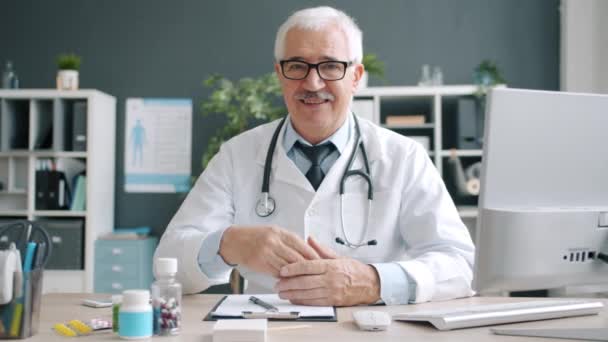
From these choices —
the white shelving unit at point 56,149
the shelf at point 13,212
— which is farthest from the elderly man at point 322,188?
the shelf at point 13,212

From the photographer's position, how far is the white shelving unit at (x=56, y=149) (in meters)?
3.71

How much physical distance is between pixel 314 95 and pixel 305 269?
0.60 metres

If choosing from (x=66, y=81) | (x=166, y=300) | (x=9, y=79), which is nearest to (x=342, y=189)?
(x=166, y=300)

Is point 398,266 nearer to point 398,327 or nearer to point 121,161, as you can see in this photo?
point 398,327

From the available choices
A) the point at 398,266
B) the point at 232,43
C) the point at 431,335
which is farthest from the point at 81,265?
the point at 431,335

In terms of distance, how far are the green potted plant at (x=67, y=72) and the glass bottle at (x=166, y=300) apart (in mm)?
3020

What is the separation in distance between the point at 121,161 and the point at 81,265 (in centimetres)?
79

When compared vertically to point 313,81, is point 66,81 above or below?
above

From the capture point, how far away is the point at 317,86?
175cm

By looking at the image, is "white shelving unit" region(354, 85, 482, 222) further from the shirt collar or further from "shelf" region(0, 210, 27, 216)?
"shelf" region(0, 210, 27, 216)

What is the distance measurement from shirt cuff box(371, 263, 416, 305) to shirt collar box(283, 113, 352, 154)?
1.72ft

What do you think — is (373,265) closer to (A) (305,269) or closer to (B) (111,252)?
(A) (305,269)

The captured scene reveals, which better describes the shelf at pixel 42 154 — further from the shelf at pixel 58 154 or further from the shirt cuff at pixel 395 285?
the shirt cuff at pixel 395 285

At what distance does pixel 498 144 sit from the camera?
1068mm
